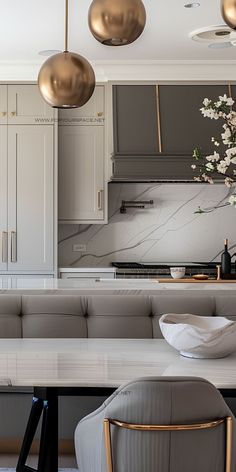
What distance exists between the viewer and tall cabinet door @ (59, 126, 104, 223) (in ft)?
19.9

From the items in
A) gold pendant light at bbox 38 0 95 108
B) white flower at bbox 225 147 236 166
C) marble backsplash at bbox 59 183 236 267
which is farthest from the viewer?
marble backsplash at bbox 59 183 236 267

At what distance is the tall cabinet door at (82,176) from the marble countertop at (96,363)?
11.6ft

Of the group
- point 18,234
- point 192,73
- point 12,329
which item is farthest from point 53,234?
point 12,329

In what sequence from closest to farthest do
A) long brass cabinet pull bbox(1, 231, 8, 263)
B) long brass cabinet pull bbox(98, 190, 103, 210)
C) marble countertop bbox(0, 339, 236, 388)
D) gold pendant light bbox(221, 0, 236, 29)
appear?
1. marble countertop bbox(0, 339, 236, 388)
2. gold pendant light bbox(221, 0, 236, 29)
3. long brass cabinet pull bbox(1, 231, 8, 263)
4. long brass cabinet pull bbox(98, 190, 103, 210)

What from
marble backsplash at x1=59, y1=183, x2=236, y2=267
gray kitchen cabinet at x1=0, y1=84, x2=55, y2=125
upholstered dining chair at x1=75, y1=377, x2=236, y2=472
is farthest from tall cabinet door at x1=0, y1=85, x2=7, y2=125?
upholstered dining chair at x1=75, y1=377, x2=236, y2=472

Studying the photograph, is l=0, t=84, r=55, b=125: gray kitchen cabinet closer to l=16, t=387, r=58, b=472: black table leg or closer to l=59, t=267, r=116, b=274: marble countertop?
l=59, t=267, r=116, b=274: marble countertop

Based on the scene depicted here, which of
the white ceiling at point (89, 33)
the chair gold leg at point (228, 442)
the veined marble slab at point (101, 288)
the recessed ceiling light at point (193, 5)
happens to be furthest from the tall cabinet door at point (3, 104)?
the chair gold leg at point (228, 442)

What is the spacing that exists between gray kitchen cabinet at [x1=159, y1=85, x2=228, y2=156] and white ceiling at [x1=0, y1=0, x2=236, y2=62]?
27 centimetres

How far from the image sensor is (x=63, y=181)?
6.10m

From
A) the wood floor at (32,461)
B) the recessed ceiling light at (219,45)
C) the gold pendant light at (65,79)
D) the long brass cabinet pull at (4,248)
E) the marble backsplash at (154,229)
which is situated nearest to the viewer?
the gold pendant light at (65,79)

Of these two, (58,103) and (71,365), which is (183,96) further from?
(71,365)

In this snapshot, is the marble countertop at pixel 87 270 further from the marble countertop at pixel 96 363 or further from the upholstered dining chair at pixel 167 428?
the upholstered dining chair at pixel 167 428

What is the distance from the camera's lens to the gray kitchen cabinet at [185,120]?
6.00 metres

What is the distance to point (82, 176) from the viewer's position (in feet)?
20.0
